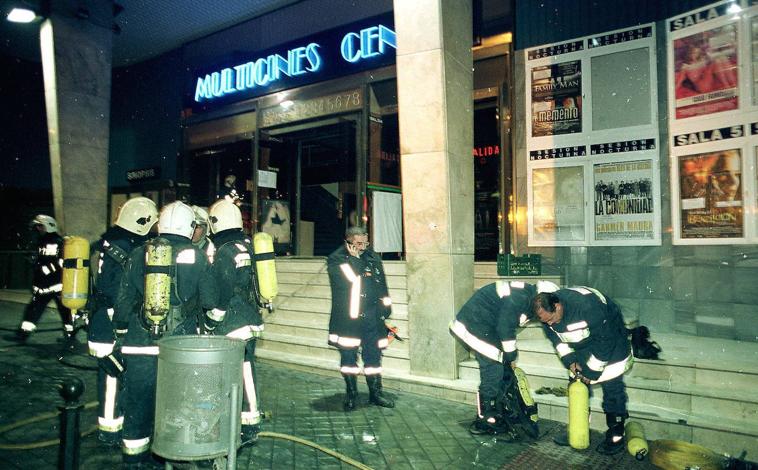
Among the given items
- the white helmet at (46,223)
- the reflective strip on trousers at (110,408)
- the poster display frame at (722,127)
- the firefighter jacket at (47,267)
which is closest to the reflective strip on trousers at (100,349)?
the reflective strip on trousers at (110,408)

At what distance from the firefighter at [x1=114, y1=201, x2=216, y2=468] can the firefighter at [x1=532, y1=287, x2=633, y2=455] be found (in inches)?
123

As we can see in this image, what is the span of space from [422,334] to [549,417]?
1.91m

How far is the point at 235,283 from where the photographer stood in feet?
14.6

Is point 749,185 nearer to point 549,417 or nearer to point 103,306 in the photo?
point 549,417

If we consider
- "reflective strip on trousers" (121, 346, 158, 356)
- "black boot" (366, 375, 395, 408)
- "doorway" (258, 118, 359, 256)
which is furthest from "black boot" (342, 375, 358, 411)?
"doorway" (258, 118, 359, 256)

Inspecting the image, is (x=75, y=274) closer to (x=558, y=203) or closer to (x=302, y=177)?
(x=558, y=203)

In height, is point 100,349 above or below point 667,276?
below

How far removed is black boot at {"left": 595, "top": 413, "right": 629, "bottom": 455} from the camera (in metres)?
4.53

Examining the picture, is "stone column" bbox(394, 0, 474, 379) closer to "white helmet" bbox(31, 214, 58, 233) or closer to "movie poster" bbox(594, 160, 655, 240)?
"movie poster" bbox(594, 160, 655, 240)

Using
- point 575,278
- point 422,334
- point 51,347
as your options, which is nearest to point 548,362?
point 422,334

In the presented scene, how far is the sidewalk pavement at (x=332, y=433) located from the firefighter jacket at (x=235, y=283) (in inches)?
43.4

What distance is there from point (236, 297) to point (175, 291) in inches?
27.9

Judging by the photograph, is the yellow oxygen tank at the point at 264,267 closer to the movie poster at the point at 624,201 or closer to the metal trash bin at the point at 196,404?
the metal trash bin at the point at 196,404

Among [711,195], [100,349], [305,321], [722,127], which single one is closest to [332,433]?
[100,349]
